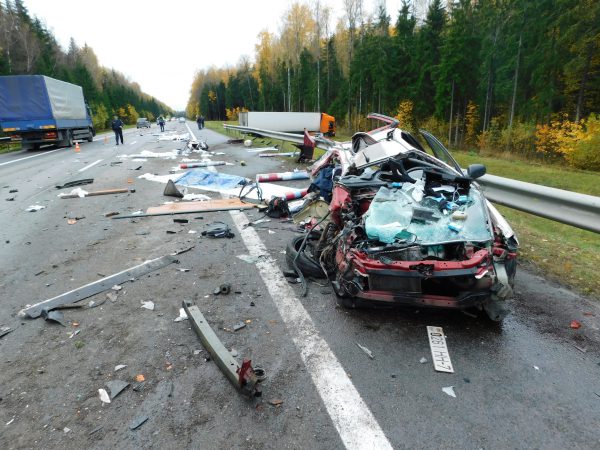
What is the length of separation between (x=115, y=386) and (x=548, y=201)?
14.1 feet

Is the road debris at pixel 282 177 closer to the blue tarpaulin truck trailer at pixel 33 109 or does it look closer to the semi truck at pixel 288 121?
the blue tarpaulin truck trailer at pixel 33 109

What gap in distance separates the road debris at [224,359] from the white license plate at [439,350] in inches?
49.0

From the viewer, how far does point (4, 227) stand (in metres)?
5.66

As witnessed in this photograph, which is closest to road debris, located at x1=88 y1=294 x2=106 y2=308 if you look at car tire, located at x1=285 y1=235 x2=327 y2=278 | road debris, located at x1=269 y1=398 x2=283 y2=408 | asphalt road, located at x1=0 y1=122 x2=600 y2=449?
asphalt road, located at x1=0 y1=122 x2=600 y2=449

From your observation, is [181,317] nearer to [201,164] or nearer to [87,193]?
[87,193]

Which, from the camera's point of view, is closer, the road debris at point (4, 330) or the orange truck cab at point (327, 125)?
the road debris at point (4, 330)

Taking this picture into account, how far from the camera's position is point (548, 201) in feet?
12.0

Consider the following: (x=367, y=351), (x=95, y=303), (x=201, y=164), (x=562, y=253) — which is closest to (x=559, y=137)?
(x=201, y=164)

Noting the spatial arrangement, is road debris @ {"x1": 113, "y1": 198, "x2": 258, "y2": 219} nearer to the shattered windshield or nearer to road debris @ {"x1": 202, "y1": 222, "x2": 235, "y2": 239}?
road debris @ {"x1": 202, "y1": 222, "x2": 235, "y2": 239}

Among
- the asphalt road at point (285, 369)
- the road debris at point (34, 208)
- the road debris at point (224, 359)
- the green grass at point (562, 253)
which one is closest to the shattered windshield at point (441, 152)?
the green grass at point (562, 253)

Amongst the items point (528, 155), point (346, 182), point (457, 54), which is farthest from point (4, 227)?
point (457, 54)

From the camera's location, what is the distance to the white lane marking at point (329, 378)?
182 cm

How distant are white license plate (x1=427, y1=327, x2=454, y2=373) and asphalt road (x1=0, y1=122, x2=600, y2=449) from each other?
54 mm

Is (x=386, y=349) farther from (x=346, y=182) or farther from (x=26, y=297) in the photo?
(x=26, y=297)
